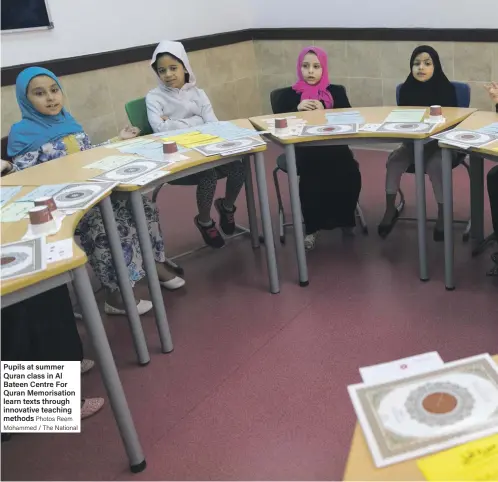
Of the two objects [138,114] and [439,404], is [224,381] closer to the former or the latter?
[439,404]

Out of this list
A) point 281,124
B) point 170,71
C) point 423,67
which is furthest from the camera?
point 170,71

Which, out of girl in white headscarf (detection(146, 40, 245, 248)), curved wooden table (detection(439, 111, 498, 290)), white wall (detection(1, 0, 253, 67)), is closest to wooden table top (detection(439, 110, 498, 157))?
curved wooden table (detection(439, 111, 498, 290))

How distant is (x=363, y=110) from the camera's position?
3080 mm

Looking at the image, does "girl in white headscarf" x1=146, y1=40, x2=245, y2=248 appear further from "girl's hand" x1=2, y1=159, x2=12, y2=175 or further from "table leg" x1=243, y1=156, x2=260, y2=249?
"girl's hand" x1=2, y1=159, x2=12, y2=175

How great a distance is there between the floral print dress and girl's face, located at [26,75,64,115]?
→ 0.54 feet

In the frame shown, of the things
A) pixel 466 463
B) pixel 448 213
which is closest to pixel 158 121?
pixel 448 213

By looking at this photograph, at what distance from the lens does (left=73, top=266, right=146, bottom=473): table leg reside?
1.56m

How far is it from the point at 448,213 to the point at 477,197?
0.54 meters

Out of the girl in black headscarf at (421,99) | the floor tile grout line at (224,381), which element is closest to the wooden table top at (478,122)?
the girl in black headscarf at (421,99)

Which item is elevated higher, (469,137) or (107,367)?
(469,137)

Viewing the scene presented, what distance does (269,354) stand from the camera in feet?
7.61

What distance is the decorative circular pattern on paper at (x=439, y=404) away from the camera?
3.14 ft

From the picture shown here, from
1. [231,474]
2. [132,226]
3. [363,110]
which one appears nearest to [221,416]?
[231,474]

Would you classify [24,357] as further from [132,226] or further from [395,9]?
[395,9]
